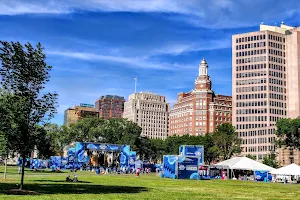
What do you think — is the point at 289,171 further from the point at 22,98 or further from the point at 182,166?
the point at 22,98

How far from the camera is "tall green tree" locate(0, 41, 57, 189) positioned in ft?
110

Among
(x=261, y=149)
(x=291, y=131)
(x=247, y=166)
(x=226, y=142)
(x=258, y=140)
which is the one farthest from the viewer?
(x=258, y=140)

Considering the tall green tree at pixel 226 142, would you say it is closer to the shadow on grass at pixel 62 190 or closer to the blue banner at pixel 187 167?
the blue banner at pixel 187 167

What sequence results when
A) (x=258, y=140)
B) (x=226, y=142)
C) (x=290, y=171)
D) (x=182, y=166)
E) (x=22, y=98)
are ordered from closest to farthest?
(x=22, y=98), (x=290, y=171), (x=182, y=166), (x=226, y=142), (x=258, y=140)

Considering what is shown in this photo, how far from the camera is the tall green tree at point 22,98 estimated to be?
33.5 metres

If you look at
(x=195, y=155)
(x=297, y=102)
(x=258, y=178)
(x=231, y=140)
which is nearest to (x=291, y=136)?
(x=231, y=140)

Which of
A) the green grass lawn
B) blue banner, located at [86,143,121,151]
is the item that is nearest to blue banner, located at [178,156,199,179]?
the green grass lawn

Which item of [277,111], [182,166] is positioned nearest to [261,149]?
[277,111]

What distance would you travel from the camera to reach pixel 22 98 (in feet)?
111

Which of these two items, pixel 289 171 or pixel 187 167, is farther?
pixel 187 167

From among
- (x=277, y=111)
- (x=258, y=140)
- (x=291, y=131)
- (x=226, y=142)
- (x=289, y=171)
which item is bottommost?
(x=289, y=171)

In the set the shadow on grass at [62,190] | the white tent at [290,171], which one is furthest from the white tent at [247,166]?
the shadow on grass at [62,190]

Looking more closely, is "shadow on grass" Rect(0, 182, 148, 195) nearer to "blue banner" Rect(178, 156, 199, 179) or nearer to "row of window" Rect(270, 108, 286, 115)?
"blue banner" Rect(178, 156, 199, 179)

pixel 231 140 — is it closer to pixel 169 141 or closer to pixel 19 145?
pixel 169 141
